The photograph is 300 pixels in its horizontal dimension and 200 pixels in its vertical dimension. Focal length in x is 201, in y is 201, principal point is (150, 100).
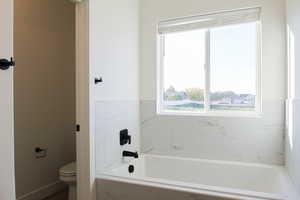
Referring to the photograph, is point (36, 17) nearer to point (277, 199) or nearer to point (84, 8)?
point (84, 8)

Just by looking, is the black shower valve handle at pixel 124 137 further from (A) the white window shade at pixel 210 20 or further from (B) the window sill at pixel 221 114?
(A) the white window shade at pixel 210 20

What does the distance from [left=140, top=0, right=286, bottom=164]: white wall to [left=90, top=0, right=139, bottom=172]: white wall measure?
152mm

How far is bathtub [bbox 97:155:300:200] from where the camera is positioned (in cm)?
144

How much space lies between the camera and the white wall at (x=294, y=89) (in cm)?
150

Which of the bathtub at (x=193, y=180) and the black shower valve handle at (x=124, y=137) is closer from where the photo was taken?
the bathtub at (x=193, y=180)

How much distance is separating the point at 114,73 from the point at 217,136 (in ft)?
4.36

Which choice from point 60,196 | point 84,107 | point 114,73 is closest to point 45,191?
point 60,196

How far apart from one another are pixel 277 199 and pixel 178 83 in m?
1.58

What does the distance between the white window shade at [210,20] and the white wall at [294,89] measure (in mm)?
345

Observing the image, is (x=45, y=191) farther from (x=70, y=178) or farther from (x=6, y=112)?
(x=6, y=112)

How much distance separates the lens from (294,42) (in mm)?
1644


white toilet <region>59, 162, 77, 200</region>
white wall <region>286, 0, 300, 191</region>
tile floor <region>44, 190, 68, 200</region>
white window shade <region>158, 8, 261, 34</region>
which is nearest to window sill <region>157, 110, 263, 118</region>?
white wall <region>286, 0, 300, 191</region>

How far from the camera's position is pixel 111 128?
199cm

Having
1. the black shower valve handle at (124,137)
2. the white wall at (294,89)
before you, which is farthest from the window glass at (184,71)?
the white wall at (294,89)
